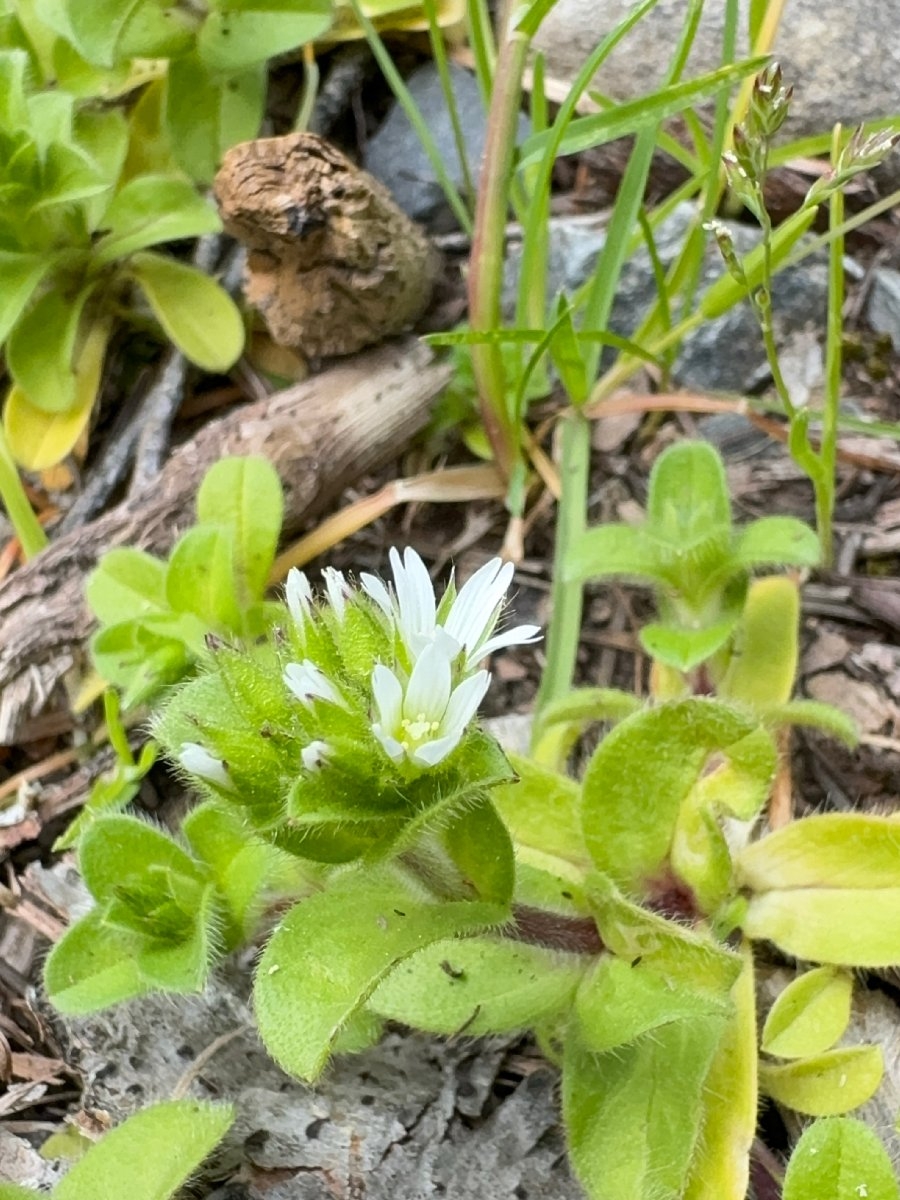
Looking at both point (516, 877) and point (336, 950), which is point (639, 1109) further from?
point (336, 950)

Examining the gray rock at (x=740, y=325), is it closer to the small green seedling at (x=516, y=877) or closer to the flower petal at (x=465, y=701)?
the small green seedling at (x=516, y=877)

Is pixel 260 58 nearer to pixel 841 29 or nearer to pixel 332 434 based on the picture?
pixel 332 434

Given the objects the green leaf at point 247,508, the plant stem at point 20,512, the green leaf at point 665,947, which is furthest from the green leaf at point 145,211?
the green leaf at point 665,947

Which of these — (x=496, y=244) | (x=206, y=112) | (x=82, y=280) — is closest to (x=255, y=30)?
(x=206, y=112)

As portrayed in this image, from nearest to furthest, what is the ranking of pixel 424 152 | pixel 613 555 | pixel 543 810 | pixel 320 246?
1. pixel 543 810
2. pixel 613 555
3. pixel 320 246
4. pixel 424 152

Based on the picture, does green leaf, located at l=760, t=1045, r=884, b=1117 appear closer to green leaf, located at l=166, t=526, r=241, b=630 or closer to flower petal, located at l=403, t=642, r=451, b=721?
flower petal, located at l=403, t=642, r=451, b=721

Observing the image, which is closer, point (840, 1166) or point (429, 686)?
point (429, 686)
